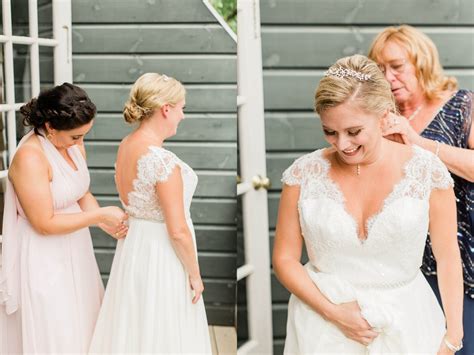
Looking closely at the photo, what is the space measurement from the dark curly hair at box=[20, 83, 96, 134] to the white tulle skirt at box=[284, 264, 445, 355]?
2.50 ft

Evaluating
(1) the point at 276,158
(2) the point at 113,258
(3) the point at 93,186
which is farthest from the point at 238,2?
(2) the point at 113,258

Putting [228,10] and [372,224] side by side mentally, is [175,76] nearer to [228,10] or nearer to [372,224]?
[228,10]

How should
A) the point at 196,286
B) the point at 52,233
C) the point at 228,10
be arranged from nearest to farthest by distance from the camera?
the point at 52,233
the point at 196,286
the point at 228,10

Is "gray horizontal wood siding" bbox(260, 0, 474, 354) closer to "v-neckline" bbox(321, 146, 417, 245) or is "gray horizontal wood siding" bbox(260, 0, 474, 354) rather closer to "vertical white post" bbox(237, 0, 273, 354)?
"vertical white post" bbox(237, 0, 273, 354)

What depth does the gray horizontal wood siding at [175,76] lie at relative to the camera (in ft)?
5.55

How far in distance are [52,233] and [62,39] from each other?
540mm

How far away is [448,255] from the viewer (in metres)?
1.68

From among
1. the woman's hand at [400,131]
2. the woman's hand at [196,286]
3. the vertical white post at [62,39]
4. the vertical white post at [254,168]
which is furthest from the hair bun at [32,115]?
the woman's hand at [400,131]

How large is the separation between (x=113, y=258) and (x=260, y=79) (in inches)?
33.1

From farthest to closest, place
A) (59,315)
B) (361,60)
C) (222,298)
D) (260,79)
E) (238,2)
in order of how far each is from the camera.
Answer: (260,79), (238,2), (222,298), (59,315), (361,60)

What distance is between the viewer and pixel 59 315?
1.68 m

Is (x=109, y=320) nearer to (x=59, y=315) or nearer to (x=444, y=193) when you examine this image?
(x=59, y=315)

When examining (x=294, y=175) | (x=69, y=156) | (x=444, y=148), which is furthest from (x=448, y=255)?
(x=69, y=156)

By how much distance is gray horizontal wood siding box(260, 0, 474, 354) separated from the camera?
2078 millimetres
